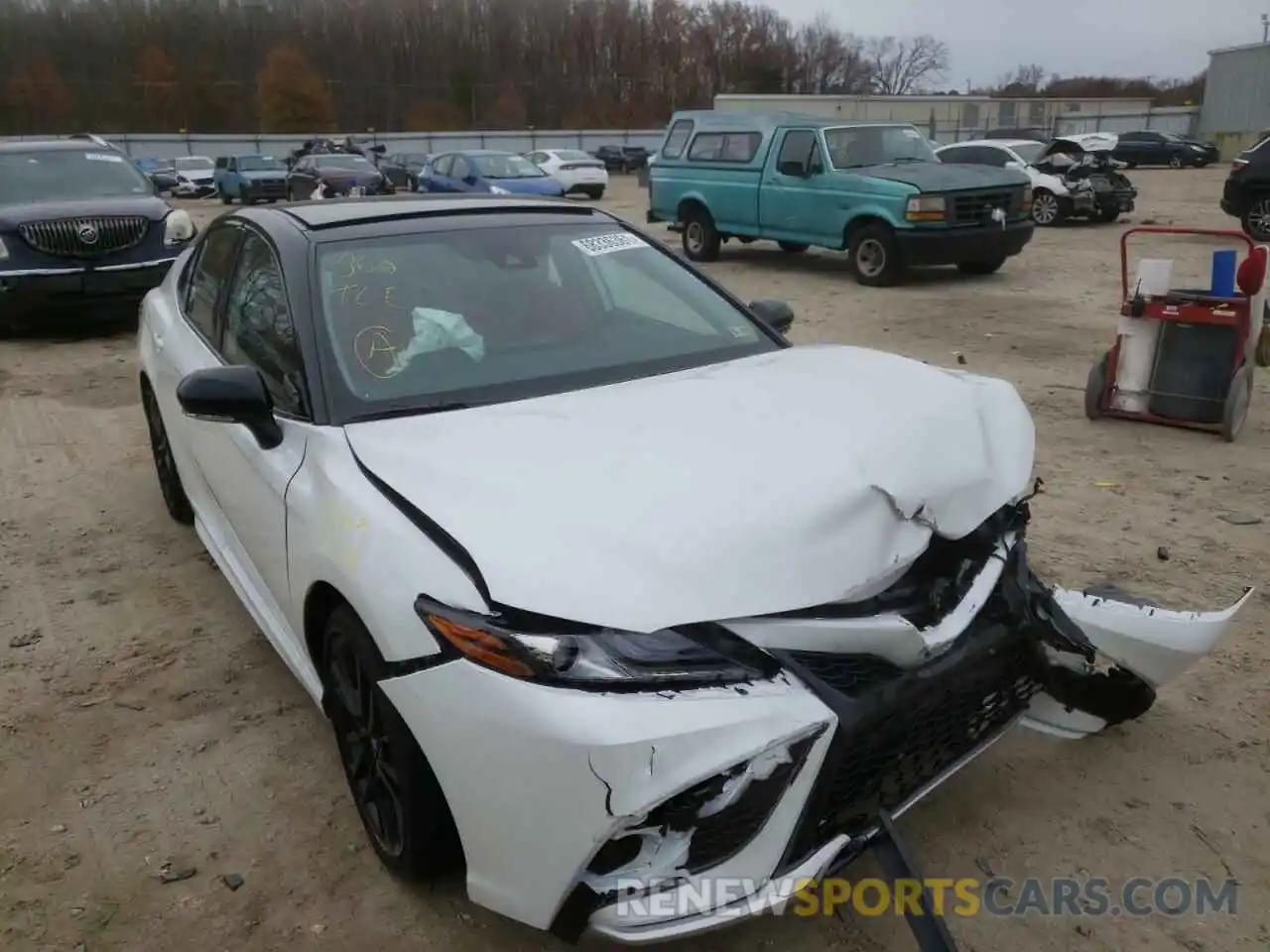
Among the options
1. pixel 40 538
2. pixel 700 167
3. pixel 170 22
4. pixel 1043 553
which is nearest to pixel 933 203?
pixel 700 167

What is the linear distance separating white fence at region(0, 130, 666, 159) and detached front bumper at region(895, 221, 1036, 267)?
4928 cm

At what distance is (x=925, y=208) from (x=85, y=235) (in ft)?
27.7

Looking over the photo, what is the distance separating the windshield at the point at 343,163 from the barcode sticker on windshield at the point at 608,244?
23502 mm

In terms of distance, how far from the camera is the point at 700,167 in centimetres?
1384

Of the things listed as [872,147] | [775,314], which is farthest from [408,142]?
[775,314]

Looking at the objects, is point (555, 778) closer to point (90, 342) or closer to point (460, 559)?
point (460, 559)

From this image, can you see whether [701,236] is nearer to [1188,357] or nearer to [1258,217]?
[1258,217]

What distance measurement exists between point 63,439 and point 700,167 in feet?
31.0

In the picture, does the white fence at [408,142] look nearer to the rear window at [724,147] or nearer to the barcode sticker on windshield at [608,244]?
the rear window at [724,147]

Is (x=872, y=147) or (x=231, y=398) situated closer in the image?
(x=231, y=398)

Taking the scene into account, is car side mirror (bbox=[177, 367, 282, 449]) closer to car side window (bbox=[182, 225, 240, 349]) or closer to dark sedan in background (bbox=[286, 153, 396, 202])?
car side window (bbox=[182, 225, 240, 349])

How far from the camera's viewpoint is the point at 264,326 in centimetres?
328

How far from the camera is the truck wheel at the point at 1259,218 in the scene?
1388 cm

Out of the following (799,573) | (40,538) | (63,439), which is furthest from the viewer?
(63,439)
